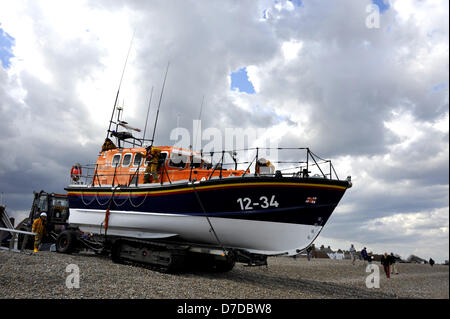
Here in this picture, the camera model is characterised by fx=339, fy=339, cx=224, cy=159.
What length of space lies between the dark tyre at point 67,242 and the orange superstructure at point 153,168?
2227 millimetres

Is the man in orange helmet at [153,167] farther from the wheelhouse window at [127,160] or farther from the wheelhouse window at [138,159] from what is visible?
the wheelhouse window at [127,160]

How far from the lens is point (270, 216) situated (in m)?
8.39

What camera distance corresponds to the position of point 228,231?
877 cm

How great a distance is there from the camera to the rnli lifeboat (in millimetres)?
8391

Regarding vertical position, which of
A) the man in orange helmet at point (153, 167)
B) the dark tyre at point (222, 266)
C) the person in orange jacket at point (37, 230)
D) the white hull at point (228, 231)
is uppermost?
the man in orange helmet at point (153, 167)

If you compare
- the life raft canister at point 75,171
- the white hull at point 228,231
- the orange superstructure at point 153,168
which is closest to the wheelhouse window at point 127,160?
the orange superstructure at point 153,168

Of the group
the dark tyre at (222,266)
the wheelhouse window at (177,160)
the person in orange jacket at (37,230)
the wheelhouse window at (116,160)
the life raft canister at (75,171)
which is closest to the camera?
the wheelhouse window at (177,160)

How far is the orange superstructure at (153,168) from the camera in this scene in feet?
32.8

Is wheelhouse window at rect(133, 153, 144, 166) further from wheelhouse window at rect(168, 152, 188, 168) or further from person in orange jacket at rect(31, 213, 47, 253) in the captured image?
person in orange jacket at rect(31, 213, 47, 253)

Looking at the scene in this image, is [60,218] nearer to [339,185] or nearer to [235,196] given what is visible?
[235,196]

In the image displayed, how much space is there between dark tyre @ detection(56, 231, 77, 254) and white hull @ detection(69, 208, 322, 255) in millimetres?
2937

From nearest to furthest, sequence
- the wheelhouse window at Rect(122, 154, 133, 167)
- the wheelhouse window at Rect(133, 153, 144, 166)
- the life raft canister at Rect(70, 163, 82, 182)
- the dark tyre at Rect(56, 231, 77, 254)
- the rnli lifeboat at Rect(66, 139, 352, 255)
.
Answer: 1. the rnli lifeboat at Rect(66, 139, 352, 255)
2. the wheelhouse window at Rect(133, 153, 144, 166)
3. the wheelhouse window at Rect(122, 154, 133, 167)
4. the dark tyre at Rect(56, 231, 77, 254)
5. the life raft canister at Rect(70, 163, 82, 182)

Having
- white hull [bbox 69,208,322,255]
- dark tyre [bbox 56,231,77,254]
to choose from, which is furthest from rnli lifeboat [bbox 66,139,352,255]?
dark tyre [bbox 56,231,77,254]
